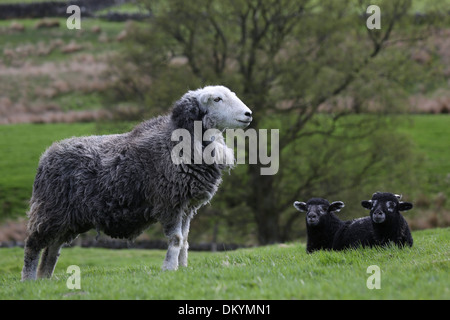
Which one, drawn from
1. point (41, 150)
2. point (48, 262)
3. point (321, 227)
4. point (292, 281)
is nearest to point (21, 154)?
point (41, 150)

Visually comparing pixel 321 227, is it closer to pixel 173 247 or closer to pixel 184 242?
pixel 184 242

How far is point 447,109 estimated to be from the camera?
35906mm

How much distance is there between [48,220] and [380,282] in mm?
5031

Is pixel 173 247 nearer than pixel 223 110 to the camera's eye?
Yes

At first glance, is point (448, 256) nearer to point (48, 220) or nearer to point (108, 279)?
point (108, 279)

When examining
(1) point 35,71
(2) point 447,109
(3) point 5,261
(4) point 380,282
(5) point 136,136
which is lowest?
(3) point 5,261

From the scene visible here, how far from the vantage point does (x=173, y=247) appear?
30.0ft

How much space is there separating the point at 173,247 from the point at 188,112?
207 cm

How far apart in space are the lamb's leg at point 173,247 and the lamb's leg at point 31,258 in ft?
6.66

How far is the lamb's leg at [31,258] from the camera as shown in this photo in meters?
9.50

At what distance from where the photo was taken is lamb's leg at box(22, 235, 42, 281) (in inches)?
374

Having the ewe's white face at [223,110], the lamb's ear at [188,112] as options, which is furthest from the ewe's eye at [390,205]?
the lamb's ear at [188,112]

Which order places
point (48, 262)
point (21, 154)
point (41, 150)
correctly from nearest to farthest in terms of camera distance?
1. point (48, 262)
2. point (41, 150)
3. point (21, 154)
